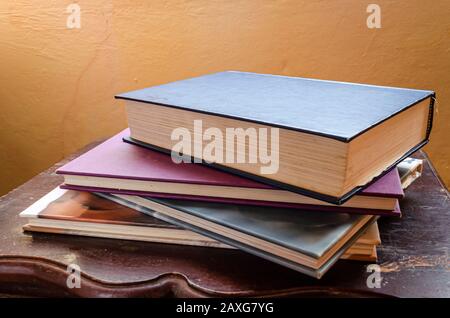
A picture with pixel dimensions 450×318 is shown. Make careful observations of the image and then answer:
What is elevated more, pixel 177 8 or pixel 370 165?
pixel 177 8

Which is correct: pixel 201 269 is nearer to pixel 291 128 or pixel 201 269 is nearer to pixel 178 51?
pixel 291 128

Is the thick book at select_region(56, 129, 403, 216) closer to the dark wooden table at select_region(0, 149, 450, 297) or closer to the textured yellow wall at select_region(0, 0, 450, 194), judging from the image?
the dark wooden table at select_region(0, 149, 450, 297)

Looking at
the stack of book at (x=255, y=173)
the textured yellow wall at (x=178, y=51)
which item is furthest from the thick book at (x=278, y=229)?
the textured yellow wall at (x=178, y=51)

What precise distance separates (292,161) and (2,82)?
957mm

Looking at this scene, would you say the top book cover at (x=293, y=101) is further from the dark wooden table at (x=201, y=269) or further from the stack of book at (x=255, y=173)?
the dark wooden table at (x=201, y=269)

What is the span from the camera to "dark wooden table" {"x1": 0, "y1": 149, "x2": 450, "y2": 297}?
391mm

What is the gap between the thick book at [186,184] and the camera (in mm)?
410

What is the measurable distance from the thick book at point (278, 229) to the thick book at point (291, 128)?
30 millimetres

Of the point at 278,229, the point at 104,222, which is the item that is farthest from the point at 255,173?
the point at 104,222

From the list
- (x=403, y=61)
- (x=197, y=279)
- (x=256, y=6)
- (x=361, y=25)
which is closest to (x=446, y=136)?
(x=403, y=61)

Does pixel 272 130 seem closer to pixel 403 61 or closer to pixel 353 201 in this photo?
pixel 353 201

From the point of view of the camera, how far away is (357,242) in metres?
0.42

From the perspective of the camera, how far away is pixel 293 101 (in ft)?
1.58

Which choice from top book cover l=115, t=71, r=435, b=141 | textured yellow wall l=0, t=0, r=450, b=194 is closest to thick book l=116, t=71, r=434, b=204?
top book cover l=115, t=71, r=435, b=141
